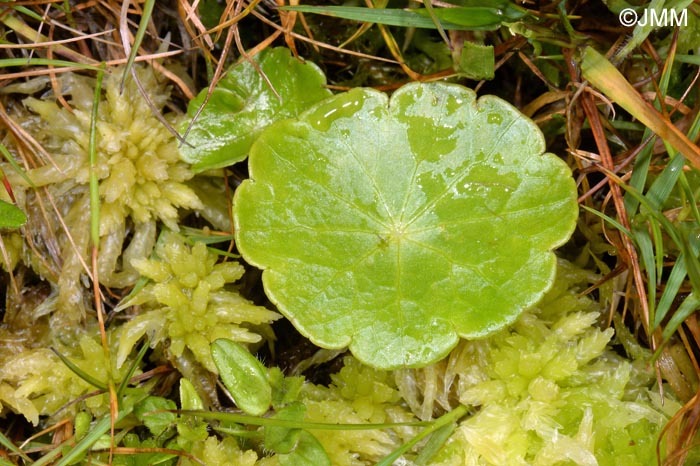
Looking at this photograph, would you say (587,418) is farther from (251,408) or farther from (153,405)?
(153,405)

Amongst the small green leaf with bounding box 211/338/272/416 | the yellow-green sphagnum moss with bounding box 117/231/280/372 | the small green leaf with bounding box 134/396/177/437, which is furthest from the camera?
the yellow-green sphagnum moss with bounding box 117/231/280/372

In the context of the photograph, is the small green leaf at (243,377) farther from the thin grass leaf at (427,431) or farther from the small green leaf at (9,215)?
the small green leaf at (9,215)

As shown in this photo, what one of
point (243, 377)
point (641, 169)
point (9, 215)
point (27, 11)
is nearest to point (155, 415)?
point (243, 377)

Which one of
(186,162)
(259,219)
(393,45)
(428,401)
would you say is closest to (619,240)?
(428,401)

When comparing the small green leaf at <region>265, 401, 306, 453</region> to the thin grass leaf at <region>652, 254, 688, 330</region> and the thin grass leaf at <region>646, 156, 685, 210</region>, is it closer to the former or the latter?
the thin grass leaf at <region>652, 254, 688, 330</region>

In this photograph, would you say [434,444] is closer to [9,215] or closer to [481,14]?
[481,14]

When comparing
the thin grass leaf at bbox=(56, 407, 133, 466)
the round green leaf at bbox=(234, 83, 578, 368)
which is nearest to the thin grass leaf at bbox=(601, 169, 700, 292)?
the round green leaf at bbox=(234, 83, 578, 368)
